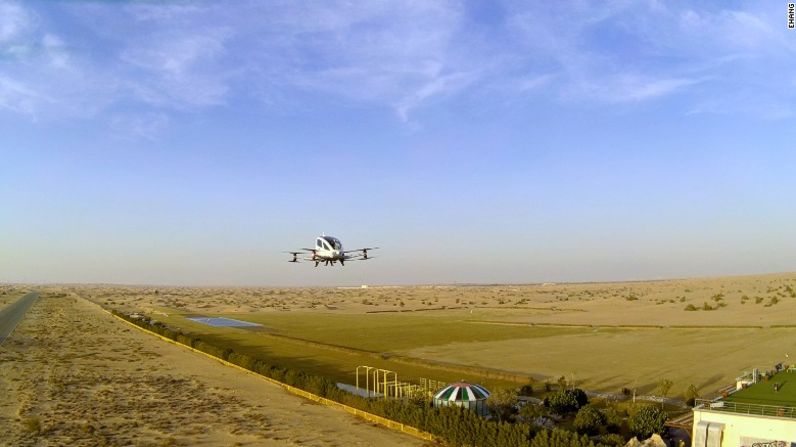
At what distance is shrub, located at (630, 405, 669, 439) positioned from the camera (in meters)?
21.3

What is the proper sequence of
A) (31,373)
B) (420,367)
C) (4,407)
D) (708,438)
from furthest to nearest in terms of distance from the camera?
(420,367) → (31,373) → (4,407) → (708,438)

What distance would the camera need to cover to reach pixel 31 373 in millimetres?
39406

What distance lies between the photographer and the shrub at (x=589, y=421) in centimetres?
2220

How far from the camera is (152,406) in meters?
29.6

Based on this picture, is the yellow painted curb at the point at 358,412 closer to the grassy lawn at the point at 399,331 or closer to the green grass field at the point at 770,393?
the green grass field at the point at 770,393

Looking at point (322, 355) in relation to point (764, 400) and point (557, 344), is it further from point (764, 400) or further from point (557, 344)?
point (764, 400)

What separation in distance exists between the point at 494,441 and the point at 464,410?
2.39m

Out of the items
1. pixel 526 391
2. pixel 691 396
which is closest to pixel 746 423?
pixel 691 396

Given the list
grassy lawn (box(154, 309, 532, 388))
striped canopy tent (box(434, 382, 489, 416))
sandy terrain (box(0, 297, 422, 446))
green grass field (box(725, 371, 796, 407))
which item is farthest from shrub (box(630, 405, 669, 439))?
grassy lawn (box(154, 309, 532, 388))

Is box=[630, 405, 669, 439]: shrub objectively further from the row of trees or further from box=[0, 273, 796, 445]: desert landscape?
box=[0, 273, 796, 445]: desert landscape

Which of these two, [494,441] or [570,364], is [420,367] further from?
[494,441]

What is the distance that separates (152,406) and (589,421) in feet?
69.6

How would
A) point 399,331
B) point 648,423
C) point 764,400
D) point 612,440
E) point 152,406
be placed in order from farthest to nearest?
point 399,331, point 152,406, point 648,423, point 764,400, point 612,440

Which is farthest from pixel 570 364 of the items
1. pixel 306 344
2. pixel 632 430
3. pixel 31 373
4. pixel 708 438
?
pixel 31 373
